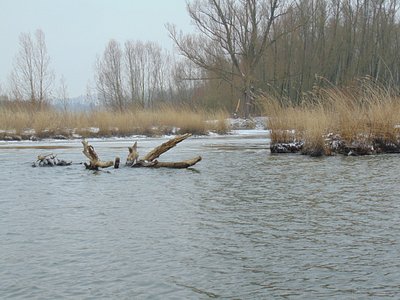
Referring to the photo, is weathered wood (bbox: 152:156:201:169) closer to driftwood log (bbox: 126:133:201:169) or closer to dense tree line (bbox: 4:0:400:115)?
driftwood log (bbox: 126:133:201:169)

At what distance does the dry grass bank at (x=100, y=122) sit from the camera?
77.2ft

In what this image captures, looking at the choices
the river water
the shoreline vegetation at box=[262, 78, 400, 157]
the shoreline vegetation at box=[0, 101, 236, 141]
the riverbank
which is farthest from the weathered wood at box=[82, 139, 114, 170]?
the shoreline vegetation at box=[0, 101, 236, 141]

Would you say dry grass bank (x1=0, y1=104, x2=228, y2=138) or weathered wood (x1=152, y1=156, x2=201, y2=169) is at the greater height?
dry grass bank (x1=0, y1=104, x2=228, y2=138)

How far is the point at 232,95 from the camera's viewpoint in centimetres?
4016

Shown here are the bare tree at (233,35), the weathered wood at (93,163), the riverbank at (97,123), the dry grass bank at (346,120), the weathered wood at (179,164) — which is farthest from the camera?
the bare tree at (233,35)

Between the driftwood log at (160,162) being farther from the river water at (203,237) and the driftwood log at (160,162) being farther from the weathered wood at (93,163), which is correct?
the river water at (203,237)

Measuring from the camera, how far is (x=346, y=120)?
12.6 m

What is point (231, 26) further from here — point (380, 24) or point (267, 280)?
point (267, 280)

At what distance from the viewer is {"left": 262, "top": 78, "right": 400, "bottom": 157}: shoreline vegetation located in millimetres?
12492

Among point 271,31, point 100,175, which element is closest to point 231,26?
point 271,31

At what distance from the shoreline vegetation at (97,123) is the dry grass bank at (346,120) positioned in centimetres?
1204

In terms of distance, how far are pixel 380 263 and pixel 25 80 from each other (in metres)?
33.1

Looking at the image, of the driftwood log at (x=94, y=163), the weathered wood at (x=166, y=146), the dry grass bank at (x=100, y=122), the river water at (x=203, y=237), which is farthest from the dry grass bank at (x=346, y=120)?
the dry grass bank at (x=100, y=122)

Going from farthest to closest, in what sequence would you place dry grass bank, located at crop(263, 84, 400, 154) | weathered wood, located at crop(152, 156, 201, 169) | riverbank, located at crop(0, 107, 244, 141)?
riverbank, located at crop(0, 107, 244, 141), dry grass bank, located at crop(263, 84, 400, 154), weathered wood, located at crop(152, 156, 201, 169)
